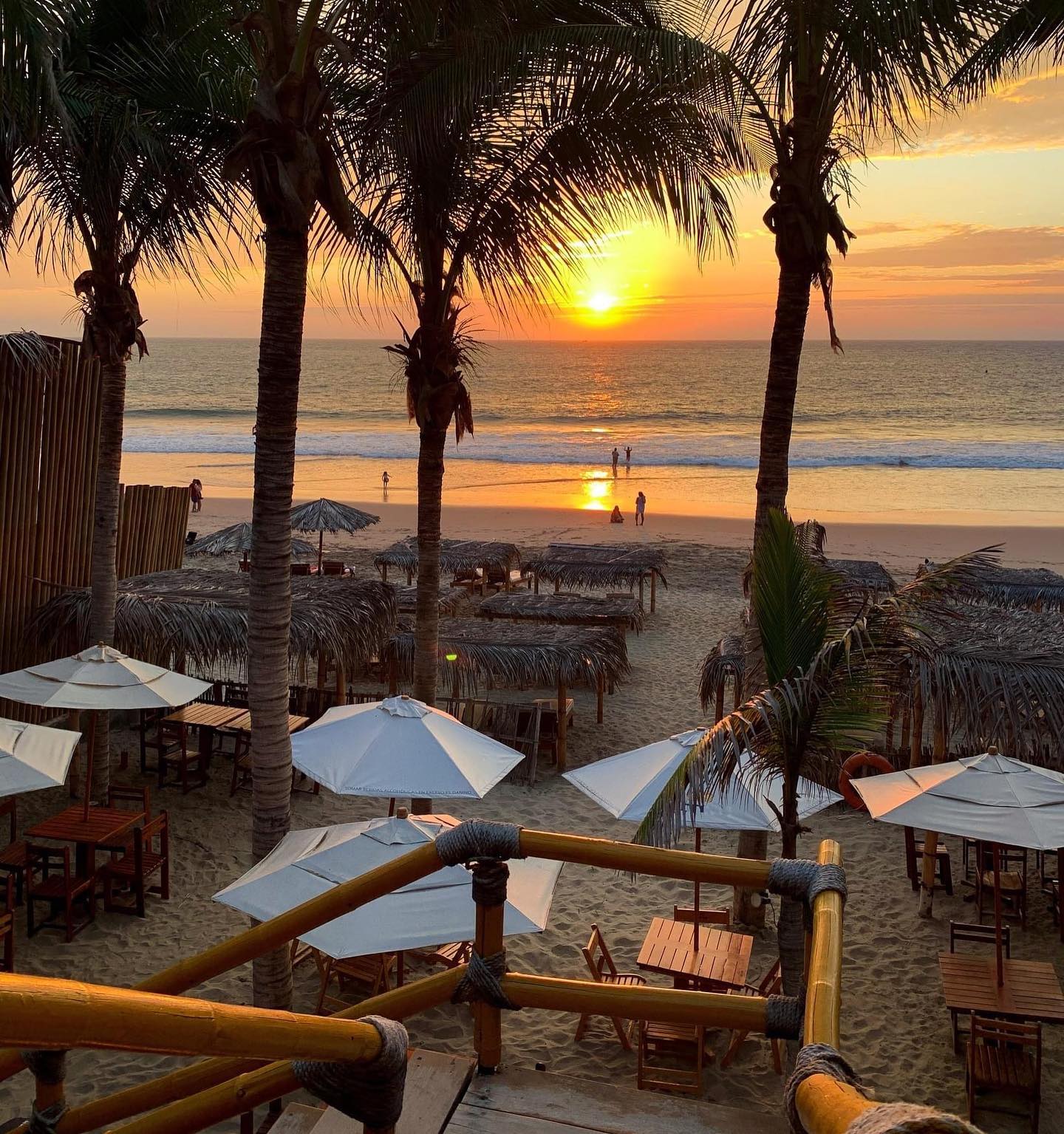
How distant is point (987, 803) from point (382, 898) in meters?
4.28

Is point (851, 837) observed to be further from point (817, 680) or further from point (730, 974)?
point (817, 680)

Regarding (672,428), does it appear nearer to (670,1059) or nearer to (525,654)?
(525,654)

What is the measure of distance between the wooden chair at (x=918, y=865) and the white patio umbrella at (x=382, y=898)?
4653mm

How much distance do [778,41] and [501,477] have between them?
131 feet

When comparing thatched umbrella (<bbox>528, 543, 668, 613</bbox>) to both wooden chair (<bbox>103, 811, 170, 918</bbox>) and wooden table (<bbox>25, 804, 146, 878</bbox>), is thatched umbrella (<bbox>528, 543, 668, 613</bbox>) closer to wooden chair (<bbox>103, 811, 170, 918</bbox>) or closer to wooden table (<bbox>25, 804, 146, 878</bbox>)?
wooden chair (<bbox>103, 811, 170, 918</bbox>)

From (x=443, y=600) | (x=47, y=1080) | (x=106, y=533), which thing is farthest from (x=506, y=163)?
(x=443, y=600)

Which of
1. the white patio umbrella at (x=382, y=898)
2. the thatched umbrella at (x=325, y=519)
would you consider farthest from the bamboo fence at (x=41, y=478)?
the thatched umbrella at (x=325, y=519)

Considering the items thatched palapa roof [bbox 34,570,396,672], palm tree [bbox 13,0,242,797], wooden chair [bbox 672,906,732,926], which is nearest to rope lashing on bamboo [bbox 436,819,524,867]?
wooden chair [bbox 672,906,732,926]

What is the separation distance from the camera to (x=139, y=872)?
8.60m

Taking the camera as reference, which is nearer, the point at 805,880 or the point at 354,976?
the point at 805,880

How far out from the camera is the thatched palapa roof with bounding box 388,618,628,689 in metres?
13.4

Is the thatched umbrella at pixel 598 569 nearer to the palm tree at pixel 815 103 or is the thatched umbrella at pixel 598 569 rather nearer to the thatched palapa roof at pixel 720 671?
the thatched palapa roof at pixel 720 671

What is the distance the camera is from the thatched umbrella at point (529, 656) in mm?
13312

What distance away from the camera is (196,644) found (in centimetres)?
1163
